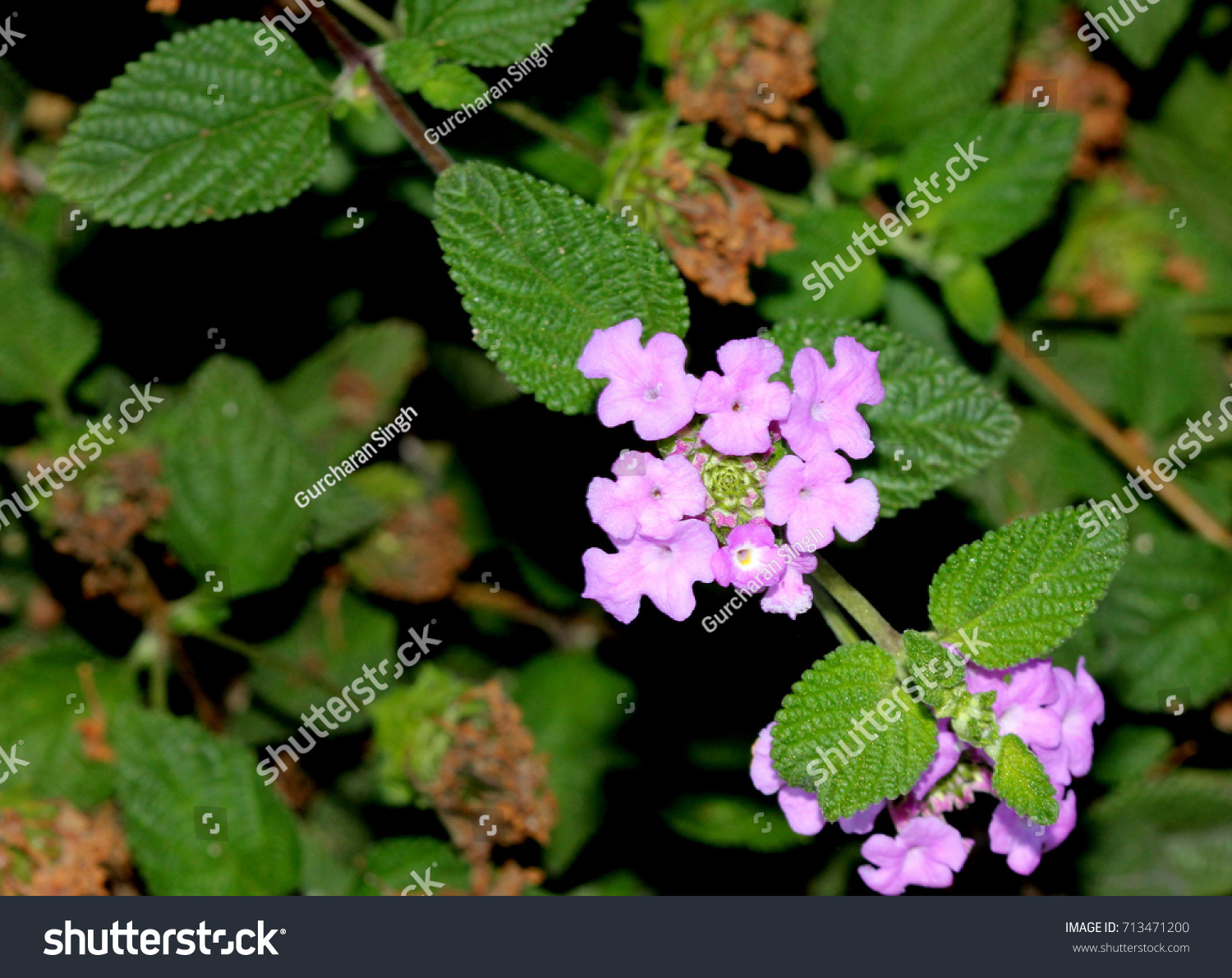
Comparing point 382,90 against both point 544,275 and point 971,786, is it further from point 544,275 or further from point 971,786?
point 971,786

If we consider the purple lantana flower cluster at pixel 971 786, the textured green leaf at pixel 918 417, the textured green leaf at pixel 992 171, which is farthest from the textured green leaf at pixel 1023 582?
the textured green leaf at pixel 992 171

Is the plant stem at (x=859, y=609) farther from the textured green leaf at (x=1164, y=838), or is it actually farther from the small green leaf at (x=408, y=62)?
the textured green leaf at (x=1164, y=838)

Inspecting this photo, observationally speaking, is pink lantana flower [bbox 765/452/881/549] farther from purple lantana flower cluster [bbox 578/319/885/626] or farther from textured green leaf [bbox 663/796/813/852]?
textured green leaf [bbox 663/796/813/852]

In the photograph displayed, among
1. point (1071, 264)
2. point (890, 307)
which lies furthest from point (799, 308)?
point (1071, 264)

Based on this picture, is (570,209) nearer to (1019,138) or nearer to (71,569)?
(1019,138)
